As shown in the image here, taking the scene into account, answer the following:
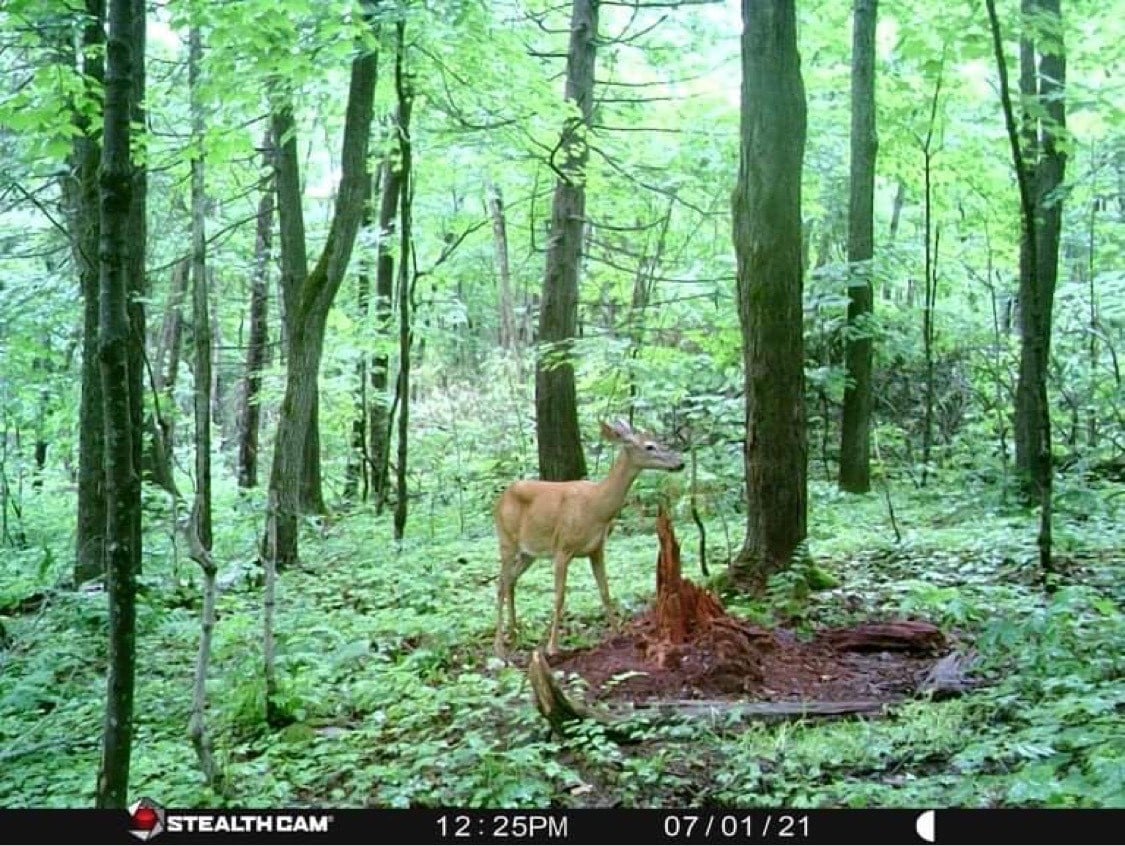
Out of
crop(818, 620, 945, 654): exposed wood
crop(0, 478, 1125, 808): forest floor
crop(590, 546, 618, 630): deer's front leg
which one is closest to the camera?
crop(0, 478, 1125, 808): forest floor

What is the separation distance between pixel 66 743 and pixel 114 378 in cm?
248

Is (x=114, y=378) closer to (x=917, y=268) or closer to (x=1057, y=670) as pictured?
(x=1057, y=670)

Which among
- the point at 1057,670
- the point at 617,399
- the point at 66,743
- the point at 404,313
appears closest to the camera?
the point at 1057,670

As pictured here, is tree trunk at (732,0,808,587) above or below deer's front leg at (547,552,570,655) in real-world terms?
above

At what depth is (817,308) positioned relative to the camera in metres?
10.8

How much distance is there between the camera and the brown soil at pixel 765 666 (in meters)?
4.74

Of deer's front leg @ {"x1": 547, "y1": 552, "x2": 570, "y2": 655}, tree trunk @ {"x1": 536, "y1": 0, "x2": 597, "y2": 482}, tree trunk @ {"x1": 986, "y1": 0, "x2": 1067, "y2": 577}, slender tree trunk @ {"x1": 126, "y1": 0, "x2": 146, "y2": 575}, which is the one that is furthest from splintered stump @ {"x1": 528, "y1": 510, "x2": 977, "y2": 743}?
tree trunk @ {"x1": 536, "y1": 0, "x2": 597, "y2": 482}

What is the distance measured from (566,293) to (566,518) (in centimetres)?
508

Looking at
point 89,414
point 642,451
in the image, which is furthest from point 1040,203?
point 89,414

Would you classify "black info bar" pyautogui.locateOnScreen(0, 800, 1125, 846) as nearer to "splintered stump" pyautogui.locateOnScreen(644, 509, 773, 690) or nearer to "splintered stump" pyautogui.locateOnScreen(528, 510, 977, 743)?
"splintered stump" pyautogui.locateOnScreen(528, 510, 977, 743)

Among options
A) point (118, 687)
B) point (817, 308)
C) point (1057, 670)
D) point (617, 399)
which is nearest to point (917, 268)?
point (817, 308)
